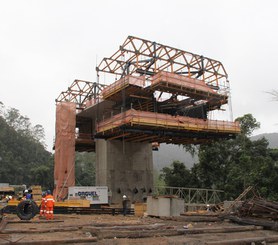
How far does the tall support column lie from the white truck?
4.65 m

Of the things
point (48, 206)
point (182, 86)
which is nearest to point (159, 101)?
point (182, 86)

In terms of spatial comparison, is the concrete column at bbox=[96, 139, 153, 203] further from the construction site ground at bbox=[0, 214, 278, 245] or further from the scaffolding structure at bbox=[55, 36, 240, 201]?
the construction site ground at bbox=[0, 214, 278, 245]

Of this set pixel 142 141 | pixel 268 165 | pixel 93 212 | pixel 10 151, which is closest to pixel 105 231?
pixel 93 212

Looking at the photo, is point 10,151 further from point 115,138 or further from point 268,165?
point 268,165

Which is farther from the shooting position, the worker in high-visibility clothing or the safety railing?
the safety railing

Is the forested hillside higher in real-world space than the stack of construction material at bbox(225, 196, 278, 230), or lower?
higher

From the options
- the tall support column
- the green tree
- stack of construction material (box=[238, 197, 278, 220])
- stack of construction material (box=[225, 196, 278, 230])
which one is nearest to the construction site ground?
stack of construction material (box=[225, 196, 278, 230])

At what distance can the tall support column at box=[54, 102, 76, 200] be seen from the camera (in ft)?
112

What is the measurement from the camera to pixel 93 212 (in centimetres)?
2366

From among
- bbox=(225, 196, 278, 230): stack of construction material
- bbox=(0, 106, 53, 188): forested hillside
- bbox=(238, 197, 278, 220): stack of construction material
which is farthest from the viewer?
bbox=(0, 106, 53, 188): forested hillside

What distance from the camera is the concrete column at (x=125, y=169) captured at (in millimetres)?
32812

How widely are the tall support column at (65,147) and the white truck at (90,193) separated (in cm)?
465

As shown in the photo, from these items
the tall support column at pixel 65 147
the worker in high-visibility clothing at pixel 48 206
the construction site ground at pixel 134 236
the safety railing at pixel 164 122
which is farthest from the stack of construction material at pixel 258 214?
the tall support column at pixel 65 147

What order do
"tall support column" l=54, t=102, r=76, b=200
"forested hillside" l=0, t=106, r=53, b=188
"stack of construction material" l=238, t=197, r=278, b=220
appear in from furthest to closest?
"forested hillside" l=0, t=106, r=53, b=188 → "tall support column" l=54, t=102, r=76, b=200 → "stack of construction material" l=238, t=197, r=278, b=220
